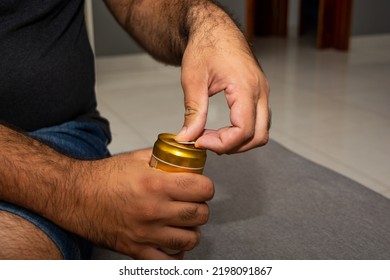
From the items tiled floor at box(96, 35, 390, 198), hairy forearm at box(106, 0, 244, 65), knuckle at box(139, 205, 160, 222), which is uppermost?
hairy forearm at box(106, 0, 244, 65)

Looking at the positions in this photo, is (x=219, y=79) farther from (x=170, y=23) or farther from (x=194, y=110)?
(x=170, y=23)

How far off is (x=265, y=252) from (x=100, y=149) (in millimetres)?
369

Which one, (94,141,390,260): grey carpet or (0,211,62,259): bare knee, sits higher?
(0,211,62,259): bare knee

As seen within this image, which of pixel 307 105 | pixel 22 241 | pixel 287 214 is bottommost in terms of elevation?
pixel 307 105

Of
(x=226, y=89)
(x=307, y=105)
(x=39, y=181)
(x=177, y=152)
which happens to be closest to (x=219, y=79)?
(x=226, y=89)

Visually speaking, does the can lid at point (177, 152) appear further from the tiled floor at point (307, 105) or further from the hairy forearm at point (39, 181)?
the tiled floor at point (307, 105)

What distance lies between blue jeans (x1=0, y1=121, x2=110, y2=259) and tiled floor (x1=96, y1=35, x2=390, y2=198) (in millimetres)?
983

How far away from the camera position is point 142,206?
0.65m

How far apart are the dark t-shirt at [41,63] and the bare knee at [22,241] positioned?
24cm

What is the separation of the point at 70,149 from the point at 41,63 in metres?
0.15

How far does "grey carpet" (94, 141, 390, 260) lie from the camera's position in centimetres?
101

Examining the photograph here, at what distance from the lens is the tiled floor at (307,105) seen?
6.47ft

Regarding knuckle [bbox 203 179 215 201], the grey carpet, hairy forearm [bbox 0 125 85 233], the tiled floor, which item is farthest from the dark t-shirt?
the tiled floor

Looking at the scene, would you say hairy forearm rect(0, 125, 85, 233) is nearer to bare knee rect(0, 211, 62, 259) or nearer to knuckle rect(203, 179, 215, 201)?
bare knee rect(0, 211, 62, 259)
